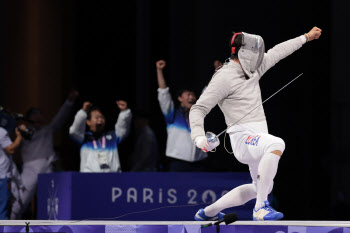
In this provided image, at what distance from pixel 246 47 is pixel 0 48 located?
4.87 meters

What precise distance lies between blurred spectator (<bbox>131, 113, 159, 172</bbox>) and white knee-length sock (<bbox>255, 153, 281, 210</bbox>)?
2.97 m

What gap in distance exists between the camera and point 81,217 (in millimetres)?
6270

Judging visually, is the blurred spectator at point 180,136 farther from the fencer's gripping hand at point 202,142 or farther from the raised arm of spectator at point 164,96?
the fencer's gripping hand at point 202,142

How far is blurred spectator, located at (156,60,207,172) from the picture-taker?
6609 millimetres

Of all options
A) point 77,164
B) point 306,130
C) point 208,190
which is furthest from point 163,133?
point 208,190

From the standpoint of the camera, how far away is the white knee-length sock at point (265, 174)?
4324mm

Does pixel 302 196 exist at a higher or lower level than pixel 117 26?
lower

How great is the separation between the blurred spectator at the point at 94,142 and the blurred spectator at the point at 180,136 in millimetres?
535

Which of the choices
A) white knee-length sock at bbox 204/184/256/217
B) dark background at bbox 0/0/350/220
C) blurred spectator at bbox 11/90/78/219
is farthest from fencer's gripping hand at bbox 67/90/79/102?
white knee-length sock at bbox 204/184/256/217

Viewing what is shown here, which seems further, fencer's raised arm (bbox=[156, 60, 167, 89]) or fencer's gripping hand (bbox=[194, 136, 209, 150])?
fencer's raised arm (bbox=[156, 60, 167, 89])

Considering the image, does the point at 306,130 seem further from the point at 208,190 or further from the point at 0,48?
the point at 0,48

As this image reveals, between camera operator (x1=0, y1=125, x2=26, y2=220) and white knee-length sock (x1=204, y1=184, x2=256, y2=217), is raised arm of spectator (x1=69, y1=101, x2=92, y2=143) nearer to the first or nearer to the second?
camera operator (x1=0, y1=125, x2=26, y2=220)

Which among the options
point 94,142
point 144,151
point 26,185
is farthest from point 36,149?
point 144,151

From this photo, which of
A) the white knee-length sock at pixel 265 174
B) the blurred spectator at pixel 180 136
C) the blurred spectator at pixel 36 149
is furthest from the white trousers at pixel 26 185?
the white knee-length sock at pixel 265 174
